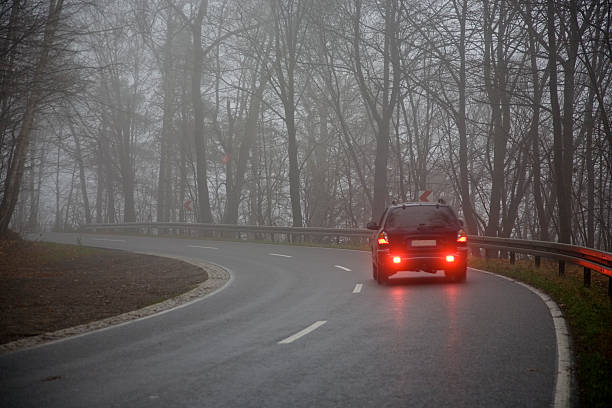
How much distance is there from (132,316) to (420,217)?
6.20 m

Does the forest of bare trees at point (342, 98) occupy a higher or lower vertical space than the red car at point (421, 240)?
higher

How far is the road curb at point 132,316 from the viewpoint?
368 inches

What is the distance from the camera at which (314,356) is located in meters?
7.58

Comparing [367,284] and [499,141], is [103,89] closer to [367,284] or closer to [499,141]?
[499,141]

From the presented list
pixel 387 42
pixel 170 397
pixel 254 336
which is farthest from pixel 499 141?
pixel 170 397

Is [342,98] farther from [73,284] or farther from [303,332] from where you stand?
[303,332]

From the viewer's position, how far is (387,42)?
31828 mm

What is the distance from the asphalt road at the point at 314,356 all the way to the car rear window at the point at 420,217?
158cm

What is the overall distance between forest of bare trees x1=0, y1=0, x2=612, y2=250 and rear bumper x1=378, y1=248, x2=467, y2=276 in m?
6.28

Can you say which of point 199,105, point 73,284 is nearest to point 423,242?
point 73,284

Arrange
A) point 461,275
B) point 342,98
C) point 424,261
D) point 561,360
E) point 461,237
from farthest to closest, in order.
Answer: point 342,98 < point 461,275 < point 461,237 < point 424,261 < point 561,360

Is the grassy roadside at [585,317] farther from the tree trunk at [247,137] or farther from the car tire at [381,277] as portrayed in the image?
the tree trunk at [247,137]

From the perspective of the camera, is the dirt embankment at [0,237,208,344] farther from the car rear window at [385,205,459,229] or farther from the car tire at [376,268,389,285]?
the car rear window at [385,205,459,229]

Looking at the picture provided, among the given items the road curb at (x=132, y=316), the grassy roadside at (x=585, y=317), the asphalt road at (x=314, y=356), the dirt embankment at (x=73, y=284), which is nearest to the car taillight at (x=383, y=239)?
the asphalt road at (x=314, y=356)
